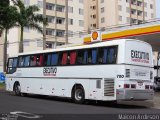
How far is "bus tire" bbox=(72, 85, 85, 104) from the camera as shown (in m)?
22.5

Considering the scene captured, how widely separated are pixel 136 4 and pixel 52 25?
28.8 metres

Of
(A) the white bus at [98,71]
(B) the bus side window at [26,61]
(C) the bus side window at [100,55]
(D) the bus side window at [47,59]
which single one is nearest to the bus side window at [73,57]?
(A) the white bus at [98,71]

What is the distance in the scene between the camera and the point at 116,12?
94.2 meters

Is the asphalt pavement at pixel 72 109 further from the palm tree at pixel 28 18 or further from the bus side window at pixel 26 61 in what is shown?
the palm tree at pixel 28 18

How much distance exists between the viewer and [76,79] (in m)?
23.0

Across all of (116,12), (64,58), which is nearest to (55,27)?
(116,12)

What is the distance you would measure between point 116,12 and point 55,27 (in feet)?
64.3

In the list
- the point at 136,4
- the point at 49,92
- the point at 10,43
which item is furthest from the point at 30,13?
the point at 136,4

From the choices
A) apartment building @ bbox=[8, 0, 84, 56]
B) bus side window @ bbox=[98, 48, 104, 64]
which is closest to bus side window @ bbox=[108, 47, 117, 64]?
bus side window @ bbox=[98, 48, 104, 64]

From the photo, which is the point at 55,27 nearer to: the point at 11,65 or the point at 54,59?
the point at 11,65

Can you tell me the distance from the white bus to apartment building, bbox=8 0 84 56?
4873cm

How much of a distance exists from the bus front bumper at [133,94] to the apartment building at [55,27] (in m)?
54.4

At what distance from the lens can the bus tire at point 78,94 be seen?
2247 cm

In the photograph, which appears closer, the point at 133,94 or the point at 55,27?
the point at 133,94
